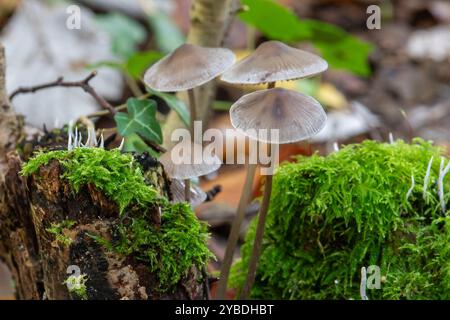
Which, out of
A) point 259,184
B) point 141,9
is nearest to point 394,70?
point 141,9

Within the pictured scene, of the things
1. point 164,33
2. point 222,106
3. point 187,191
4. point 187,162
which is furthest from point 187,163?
point 164,33

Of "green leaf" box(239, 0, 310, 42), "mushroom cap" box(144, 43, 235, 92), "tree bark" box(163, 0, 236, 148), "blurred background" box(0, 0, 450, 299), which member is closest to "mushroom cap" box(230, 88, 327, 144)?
"mushroom cap" box(144, 43, 235, 92)

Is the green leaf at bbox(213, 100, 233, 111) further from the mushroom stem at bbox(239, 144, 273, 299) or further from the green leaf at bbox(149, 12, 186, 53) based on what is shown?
the mushroom stem at bbox(239, 144, 273, 299)

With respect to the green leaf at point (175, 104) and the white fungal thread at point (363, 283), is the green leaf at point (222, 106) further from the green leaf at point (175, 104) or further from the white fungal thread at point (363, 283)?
the white fungal thread at point (363, 283)

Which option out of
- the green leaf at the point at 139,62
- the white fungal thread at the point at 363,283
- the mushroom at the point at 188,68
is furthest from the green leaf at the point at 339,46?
the white fungal thread at the point at 363,283

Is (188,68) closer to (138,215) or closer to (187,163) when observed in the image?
(187,163)
